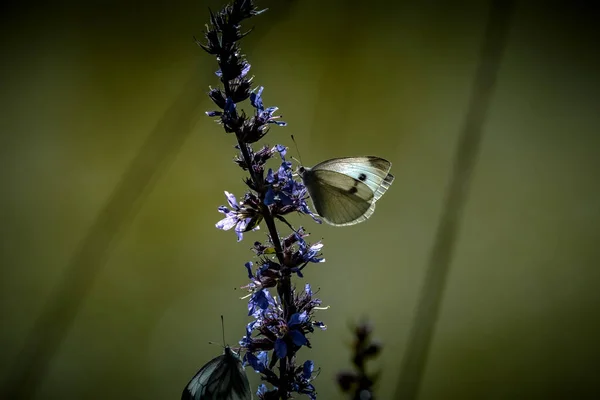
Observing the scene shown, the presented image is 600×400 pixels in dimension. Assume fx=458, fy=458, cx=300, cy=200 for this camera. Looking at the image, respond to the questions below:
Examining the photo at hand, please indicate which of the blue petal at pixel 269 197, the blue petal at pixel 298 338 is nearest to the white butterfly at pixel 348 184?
the blue petal at pixel 269 197

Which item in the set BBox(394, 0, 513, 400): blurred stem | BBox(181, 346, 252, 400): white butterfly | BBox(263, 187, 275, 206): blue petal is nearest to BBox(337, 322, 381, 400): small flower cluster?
BBox(181, 346, 252, 400): white butterfly

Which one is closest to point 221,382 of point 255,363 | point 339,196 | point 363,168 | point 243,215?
point 255,363

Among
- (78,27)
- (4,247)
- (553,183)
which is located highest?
(553,183)

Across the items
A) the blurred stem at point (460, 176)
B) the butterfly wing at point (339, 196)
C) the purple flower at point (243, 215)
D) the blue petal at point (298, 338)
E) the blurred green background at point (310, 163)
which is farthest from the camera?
the blurred stem at point (460, 176)

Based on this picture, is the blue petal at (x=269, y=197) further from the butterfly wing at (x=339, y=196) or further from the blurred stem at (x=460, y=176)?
the blurred stem at (x=460, y=176)

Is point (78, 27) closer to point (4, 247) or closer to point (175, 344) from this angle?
point (4, 247)

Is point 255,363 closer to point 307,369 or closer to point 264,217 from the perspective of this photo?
point 307,369

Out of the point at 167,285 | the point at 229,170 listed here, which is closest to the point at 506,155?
the point at 229,170
